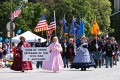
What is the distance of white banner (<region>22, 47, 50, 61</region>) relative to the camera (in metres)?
22.3

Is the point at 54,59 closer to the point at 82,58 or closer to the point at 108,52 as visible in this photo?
the point at 82,58

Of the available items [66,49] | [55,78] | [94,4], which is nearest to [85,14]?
[94,4]

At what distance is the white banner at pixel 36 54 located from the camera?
22.3 meters

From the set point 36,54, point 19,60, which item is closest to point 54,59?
point 36,54

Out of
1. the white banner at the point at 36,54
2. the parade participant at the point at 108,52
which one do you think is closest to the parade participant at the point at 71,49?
the parade participant at the point at 108,52

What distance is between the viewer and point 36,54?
22.5m

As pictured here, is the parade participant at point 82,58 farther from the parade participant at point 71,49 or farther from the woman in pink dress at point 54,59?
the parade participant at point 71,49

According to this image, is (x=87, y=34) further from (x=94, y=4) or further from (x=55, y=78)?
(x=55, y=78)

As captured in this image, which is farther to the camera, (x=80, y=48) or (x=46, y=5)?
(x=46, y=5)

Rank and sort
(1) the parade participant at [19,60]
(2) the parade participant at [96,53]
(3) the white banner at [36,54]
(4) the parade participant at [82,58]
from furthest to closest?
(2) the parade participant at [96,53], (4) the parade participant at [82,58], (1) the parade participant at [19,60], (3) the white banner at [36,54]

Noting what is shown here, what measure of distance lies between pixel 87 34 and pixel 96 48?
32.6 meters

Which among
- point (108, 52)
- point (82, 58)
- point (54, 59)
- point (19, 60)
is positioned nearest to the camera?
point (19, 60)

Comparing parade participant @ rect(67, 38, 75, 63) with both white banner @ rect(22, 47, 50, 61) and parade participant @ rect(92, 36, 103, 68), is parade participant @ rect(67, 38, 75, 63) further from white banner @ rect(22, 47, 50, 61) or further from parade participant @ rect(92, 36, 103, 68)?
white banner @ rect(22, 47, 50, 61)

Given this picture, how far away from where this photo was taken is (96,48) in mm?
29969
